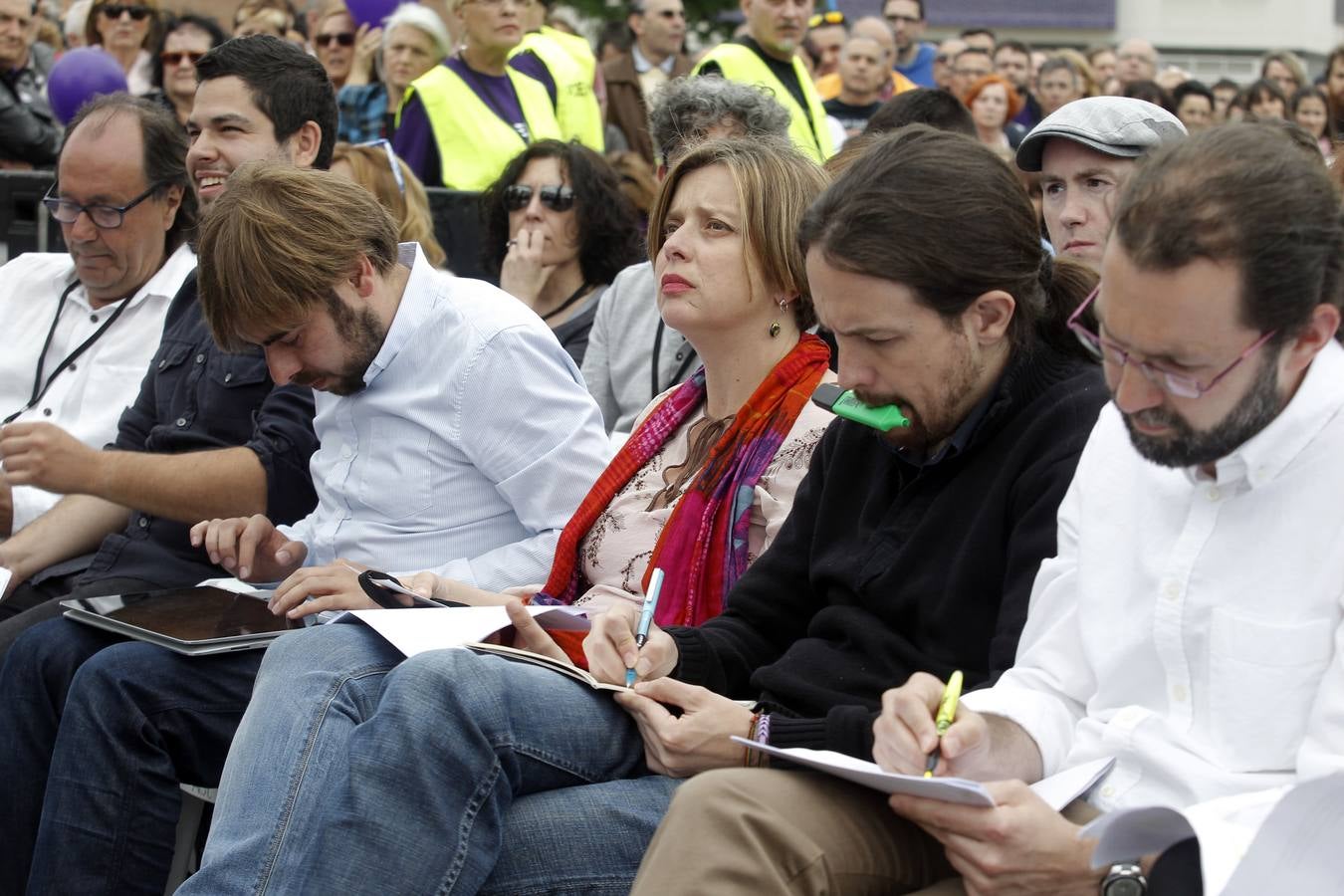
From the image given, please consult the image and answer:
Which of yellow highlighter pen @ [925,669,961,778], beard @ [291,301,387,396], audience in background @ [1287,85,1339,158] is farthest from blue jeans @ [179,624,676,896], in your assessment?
audience in background @ [1287,85,1339,158]

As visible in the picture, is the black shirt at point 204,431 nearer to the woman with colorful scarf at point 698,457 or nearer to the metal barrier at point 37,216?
the woman with colorful scarf at point 698,457

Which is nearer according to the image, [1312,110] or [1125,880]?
[1125,880]

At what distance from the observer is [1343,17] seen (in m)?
31.6

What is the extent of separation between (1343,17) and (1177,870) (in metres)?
33.1

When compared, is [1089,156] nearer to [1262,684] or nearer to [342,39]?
[1262,684]

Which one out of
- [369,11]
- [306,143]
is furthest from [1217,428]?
[369,11]

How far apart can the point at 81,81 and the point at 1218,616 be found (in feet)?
20.8

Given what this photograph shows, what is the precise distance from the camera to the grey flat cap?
12.7 ft

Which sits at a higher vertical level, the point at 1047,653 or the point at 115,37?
the point at 115,37

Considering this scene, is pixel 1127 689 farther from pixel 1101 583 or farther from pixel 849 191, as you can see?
pixel 849 191

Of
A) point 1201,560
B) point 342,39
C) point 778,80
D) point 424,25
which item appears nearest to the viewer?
point 1201,560

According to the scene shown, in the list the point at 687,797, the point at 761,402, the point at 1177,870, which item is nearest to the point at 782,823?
the point at 687,797

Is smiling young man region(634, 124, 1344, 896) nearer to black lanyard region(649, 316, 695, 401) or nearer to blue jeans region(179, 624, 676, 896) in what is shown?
blue jeans region(179, 624, 676, 896)

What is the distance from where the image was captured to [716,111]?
4969 mm
